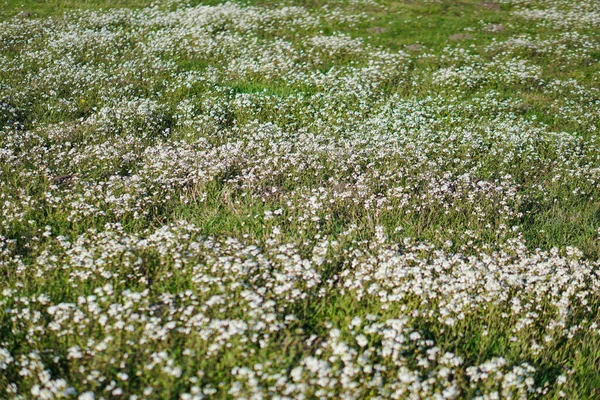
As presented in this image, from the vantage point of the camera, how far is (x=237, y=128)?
11.3 m

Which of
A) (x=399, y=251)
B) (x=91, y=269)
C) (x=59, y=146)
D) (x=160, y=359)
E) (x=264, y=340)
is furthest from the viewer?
(x=59, y=146)

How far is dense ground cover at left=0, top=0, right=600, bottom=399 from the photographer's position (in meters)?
5.00

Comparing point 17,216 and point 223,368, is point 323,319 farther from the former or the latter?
point 17,216

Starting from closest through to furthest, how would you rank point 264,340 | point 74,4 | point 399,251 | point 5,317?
point 264,340 → point 5,317 → point 399,251 → point 74,4

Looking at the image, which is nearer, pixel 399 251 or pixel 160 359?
pixel 160 359

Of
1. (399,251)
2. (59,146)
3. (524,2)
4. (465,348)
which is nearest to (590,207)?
(399,251)

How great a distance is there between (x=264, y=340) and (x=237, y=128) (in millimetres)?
6770

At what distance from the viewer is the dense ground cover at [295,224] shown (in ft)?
16.4

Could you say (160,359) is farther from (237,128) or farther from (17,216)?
(237,128)

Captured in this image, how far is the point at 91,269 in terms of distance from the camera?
6.31 meters

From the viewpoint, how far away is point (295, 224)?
7.60 m

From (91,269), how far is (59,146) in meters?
4.29

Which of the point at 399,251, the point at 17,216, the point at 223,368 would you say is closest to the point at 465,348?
the point at 399,251

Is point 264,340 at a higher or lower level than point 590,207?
higher
